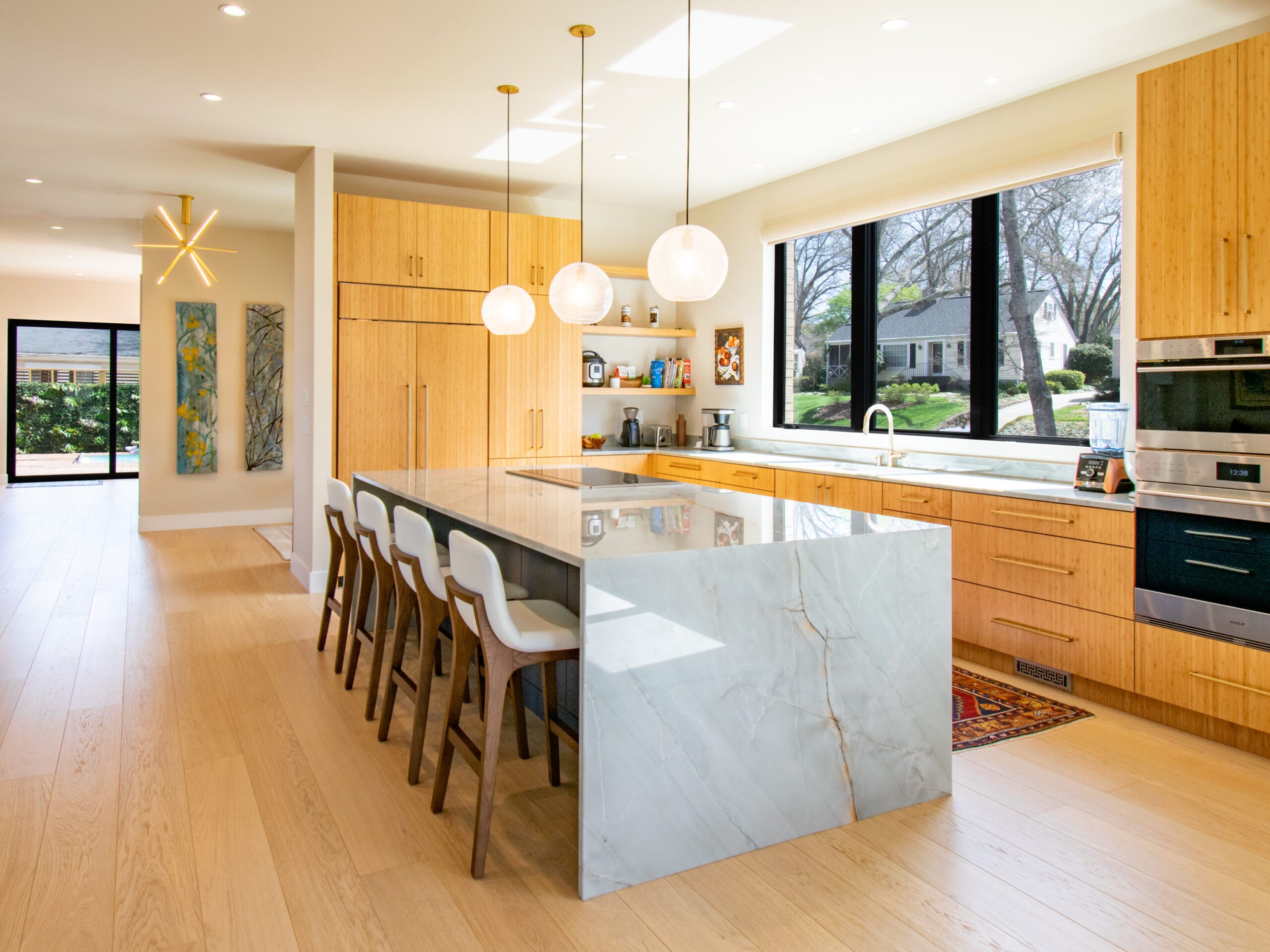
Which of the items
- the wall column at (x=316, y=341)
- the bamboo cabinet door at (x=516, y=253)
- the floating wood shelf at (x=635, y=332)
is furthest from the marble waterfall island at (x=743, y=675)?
the floating wood shelf at (x=635, y=332)

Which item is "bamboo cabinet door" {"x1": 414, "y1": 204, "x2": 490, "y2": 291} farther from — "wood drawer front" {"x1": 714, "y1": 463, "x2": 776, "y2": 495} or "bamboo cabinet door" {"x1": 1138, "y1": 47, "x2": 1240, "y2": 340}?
"bamboo cabinet door" {"x1": 1138, "y1": 47, "x2": 1240, "y2": 340}

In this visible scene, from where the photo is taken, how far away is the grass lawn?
16.1ft

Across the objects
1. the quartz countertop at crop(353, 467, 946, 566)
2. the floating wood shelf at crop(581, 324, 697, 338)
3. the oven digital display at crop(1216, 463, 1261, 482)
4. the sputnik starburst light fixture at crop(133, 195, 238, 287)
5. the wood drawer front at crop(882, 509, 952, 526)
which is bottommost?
the wood drawer front at crop(882, 509, 952, 526)

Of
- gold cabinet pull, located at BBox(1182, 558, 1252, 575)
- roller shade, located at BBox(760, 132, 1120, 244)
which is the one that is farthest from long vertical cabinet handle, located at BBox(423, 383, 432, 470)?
gold cabinet pull, located at BBox(1182, 558, 1252, 575)

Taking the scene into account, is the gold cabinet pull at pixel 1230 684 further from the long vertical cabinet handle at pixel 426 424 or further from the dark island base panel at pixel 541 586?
the long vertical cabinet handle at pixel 426 424

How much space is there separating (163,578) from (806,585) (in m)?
4.86

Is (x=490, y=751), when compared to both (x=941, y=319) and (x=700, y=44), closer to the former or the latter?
(x=700, y=44)

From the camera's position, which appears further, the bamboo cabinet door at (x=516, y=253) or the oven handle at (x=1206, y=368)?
the bamboo cabinet door at (x=516, y=253)

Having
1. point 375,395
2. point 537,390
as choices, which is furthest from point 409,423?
point 537,390

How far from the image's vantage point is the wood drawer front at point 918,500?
402cm

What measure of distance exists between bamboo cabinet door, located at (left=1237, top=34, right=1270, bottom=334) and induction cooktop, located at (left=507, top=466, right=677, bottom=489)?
2109 millimetres

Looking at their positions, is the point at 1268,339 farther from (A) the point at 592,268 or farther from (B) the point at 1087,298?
(A) the point at 592,268

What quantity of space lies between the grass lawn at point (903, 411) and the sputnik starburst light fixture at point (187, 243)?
4.18 meters

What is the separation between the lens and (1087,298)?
416 centimetres
